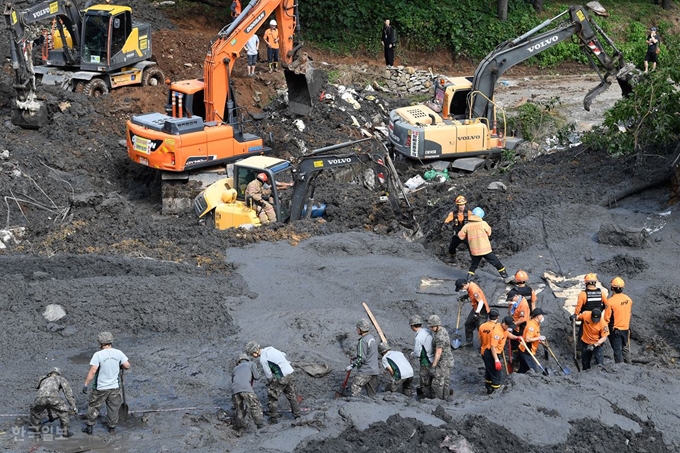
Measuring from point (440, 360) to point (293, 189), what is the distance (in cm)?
727

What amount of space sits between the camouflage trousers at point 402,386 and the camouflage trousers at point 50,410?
13.9 feet

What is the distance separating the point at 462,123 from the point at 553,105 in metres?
4.72

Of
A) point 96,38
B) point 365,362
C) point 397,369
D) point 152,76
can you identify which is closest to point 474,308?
point 397,369

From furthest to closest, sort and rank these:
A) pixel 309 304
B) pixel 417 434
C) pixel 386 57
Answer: pixel 386 57 < pixel 309 304 < pixel 417 434

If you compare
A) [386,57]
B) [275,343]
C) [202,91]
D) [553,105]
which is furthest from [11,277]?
[386,57]

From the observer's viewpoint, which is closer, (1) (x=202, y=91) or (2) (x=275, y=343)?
(2) (x=275, y=343)

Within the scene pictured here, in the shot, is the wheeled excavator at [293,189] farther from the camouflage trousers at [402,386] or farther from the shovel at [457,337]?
→ the camouflage trousers at [402,386]

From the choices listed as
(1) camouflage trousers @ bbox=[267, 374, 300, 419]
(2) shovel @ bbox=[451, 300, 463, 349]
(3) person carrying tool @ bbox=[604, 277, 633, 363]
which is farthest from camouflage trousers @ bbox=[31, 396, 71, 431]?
(3) person carrying tool @ bbox=[604, 277, 633, 363]

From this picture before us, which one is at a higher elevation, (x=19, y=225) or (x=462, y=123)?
(x=462, y=123)

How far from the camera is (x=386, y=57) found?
31.8 m

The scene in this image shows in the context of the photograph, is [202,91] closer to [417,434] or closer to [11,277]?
[11,277]

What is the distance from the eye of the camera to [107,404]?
12461 mm

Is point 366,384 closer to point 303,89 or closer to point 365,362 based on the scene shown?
point 365,362

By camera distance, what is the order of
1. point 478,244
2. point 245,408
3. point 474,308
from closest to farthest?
point 245,408, point 474,308, point 478,244
